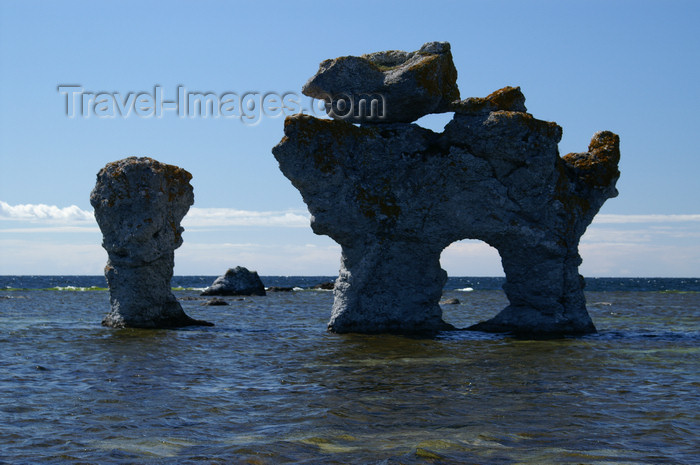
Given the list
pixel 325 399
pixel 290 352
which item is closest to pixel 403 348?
pixel 290 352

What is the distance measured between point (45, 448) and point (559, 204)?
56.6 feet

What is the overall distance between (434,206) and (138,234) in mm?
10528

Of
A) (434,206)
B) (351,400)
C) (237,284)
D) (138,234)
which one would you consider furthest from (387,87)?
(237,284)

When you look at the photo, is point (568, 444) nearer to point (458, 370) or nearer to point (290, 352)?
point (458, 370)

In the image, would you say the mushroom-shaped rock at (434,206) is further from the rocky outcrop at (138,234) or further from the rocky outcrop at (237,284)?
the rocky outcrop at (237,284)

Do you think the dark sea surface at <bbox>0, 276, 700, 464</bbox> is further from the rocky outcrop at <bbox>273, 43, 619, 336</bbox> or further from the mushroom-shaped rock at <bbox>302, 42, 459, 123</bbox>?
the mushroom-shaped rock at <bbox>302, 42, 459, 123</bbox>

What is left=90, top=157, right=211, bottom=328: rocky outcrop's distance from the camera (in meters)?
24.4

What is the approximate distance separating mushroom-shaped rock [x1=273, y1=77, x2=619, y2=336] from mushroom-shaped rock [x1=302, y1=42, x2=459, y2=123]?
854 millimetres

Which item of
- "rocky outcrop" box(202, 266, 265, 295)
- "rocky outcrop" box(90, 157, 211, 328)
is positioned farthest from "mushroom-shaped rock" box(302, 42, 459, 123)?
"rocky outcrop" box(202, 266, 265, 295)

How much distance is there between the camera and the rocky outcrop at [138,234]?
24406 mm

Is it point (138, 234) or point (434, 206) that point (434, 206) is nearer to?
point (434, 206)

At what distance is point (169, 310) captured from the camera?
84.6 ft

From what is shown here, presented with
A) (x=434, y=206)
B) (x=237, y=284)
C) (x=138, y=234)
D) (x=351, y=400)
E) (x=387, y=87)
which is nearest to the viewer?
(x=351, y=400)

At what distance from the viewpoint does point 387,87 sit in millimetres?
22391
